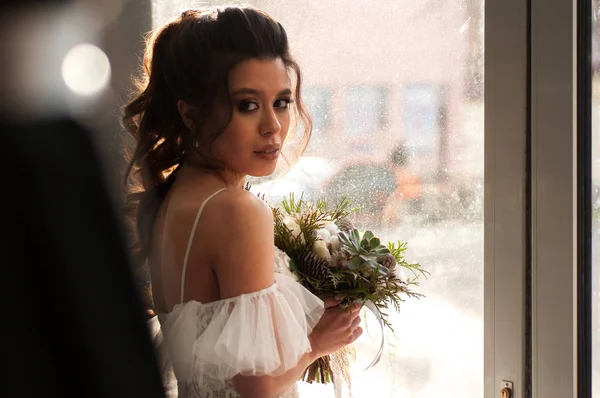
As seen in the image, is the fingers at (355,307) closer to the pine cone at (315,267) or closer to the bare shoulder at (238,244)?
the pine cone at (315,267)

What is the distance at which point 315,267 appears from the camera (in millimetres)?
1222

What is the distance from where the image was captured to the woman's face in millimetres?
1131

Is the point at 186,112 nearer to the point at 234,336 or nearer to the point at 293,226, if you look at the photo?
the point at 293,226

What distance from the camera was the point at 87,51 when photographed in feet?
3.87

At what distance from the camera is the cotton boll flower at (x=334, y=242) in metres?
1.24

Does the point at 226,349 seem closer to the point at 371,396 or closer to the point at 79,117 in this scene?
the point at 371,396

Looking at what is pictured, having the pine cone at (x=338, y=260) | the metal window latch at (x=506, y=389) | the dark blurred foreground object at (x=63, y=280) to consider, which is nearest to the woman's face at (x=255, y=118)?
the pine cone at (x=338, y=260)

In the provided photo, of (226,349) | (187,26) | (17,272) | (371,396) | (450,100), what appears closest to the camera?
(17,272)

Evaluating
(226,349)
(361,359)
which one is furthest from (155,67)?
(361,359)

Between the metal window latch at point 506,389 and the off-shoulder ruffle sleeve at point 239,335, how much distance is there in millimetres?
471


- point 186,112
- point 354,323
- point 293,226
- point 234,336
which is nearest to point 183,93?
point 186,112

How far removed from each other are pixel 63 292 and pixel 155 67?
95 cm

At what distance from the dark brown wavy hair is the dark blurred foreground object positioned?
0.76m

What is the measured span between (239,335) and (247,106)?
41 centimetres
